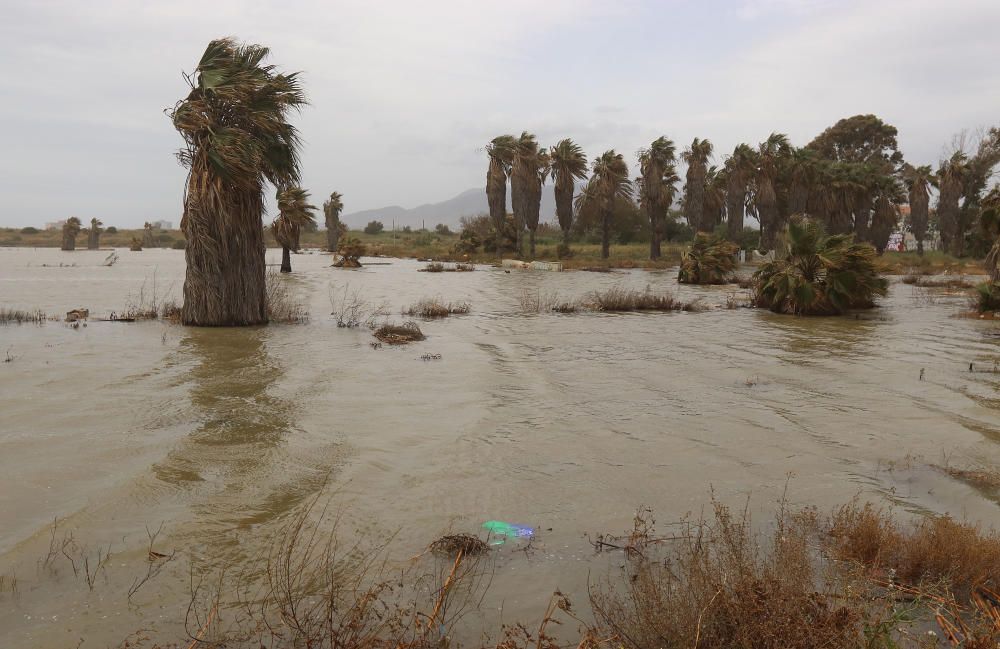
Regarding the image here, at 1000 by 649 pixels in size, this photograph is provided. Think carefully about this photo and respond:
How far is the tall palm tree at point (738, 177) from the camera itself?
49.2 m

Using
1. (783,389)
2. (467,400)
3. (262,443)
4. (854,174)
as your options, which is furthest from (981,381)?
(854,174)

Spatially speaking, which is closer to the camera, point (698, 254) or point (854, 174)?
point (698, 254)

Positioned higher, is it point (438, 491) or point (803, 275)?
point (803, 275)

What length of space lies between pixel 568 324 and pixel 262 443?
11.2m

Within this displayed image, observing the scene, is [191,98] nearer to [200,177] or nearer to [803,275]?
[200,177]

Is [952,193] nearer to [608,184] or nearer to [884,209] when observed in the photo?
[884,209]

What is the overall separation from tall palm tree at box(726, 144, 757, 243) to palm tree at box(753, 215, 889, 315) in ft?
106

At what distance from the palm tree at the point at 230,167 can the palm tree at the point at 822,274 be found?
1371 cm

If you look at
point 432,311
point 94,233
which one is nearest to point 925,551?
point 432,311

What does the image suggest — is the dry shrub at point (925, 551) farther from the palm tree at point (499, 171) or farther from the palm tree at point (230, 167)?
the palm tree at point (499, 171)

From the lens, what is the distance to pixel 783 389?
9.50 m

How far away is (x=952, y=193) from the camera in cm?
4781

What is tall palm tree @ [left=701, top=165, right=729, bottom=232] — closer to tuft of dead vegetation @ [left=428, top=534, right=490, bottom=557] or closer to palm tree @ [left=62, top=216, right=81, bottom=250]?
tuft of dead vegetation @ [left=428, top=534, right=490, bottom=557]

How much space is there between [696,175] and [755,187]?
5.26m
